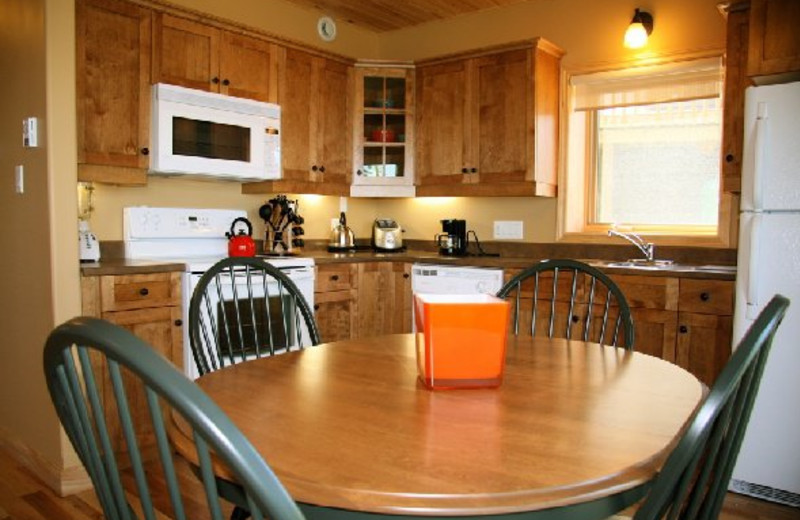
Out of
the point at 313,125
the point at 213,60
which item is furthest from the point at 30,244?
the point at 313,125

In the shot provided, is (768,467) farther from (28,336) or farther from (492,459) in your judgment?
(28,336)

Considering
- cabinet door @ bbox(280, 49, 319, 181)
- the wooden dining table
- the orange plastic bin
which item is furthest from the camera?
cabinet door @ bbox(280, 49, 319, 181)

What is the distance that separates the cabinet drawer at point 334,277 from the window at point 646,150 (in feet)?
4.42

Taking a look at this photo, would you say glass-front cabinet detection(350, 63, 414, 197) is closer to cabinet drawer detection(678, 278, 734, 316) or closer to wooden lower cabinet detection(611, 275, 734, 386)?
wooden lower cabinet detection(611, 275, 734, 386)

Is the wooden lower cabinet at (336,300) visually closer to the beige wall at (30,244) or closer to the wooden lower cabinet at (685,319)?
the beige wall at (30,244)

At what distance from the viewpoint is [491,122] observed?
3.78m

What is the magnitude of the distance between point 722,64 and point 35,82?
3.30 meters

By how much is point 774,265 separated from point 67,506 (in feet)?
9.67

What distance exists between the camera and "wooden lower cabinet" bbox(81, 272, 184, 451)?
264cm

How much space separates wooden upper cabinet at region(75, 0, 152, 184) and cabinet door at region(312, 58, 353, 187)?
1.14m

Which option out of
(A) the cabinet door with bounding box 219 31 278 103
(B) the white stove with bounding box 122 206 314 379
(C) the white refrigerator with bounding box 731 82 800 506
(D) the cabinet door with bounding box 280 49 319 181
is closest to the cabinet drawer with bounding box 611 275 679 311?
(C) the white refrigerator with bounding box 731 82 800 506

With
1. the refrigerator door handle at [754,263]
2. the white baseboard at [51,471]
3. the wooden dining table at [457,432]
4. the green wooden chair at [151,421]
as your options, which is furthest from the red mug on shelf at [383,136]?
the green wooden chair at [151,421]

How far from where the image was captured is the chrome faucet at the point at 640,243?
11.2 feet

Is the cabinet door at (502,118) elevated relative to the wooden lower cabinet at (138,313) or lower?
elevated
